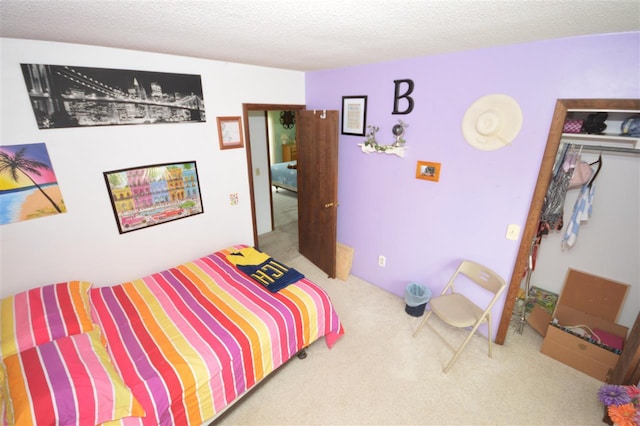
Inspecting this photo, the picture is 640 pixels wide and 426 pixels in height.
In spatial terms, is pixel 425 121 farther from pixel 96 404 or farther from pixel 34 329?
pixel 34 329

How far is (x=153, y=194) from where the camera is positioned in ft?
8.27

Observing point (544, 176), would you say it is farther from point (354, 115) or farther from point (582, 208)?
point (354, 115)

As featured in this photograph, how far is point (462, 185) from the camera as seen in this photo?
2447mm

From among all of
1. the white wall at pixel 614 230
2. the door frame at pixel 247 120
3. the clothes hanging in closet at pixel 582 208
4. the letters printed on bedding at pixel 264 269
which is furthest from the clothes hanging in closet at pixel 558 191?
the door frame at pixel 247 120

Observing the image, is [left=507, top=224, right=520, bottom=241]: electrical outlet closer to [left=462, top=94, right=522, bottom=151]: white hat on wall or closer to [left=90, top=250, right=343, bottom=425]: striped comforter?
[left=462, top=94, right=522, bottom=151]: white hat on wall

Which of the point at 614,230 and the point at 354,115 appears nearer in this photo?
the point at 614,230

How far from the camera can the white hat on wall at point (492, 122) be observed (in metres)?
2.06

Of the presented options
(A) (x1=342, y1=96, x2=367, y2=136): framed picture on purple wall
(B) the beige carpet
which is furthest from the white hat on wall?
(B) the beige carpet


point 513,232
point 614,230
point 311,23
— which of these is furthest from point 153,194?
point 614,230

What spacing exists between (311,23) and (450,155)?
1.64m

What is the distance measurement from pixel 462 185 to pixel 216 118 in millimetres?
2467

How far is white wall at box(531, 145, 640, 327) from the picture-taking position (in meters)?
2.27

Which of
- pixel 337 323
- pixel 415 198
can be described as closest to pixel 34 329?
pixel 337 323

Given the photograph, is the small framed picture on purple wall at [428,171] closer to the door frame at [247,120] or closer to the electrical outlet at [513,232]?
the electrical outlet at [513,232]
